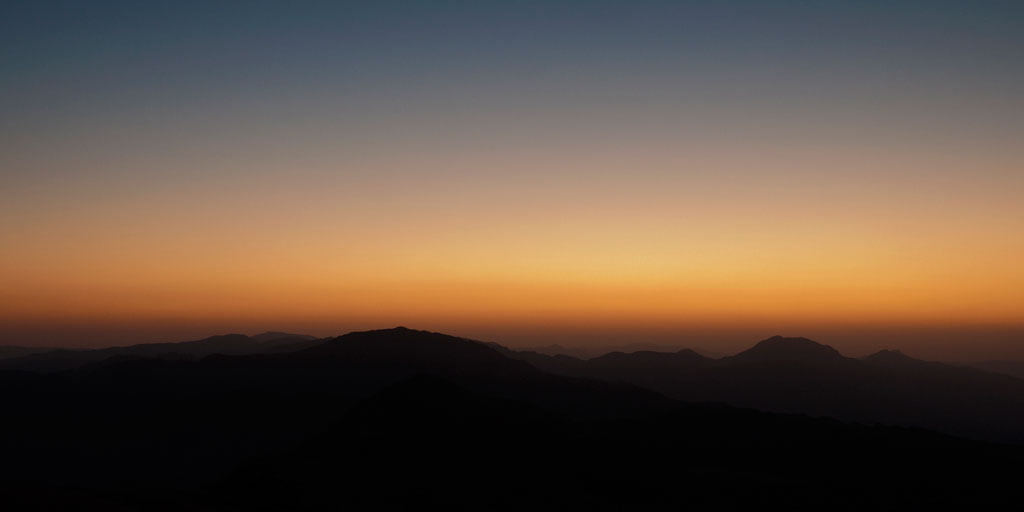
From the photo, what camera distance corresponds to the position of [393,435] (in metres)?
52.6

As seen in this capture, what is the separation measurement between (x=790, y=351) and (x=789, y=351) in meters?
0.24

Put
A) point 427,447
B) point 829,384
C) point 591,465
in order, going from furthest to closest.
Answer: point 829,384 → point 427,447 → point 591,465

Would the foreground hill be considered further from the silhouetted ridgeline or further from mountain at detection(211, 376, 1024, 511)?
mountain at detection(211, 376, 1024, 511)

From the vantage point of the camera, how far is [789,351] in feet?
564

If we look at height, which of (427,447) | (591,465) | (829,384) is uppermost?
(427,447)

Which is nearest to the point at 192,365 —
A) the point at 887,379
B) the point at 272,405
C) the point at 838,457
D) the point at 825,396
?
the point at 272,405

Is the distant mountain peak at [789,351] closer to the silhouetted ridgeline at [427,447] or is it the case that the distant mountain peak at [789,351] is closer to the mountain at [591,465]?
the silhouetted ridgeline at [427,447]

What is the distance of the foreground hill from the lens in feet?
454

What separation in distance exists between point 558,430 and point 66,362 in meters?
192

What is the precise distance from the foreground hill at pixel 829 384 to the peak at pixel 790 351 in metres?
0.24

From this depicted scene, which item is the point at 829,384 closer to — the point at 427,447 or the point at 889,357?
the point at 889,357

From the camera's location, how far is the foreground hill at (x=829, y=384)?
138 metres

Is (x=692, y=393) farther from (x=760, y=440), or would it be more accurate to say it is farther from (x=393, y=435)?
(x=393, y=435)

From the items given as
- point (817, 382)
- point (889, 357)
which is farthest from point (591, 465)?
point (889, 357)
